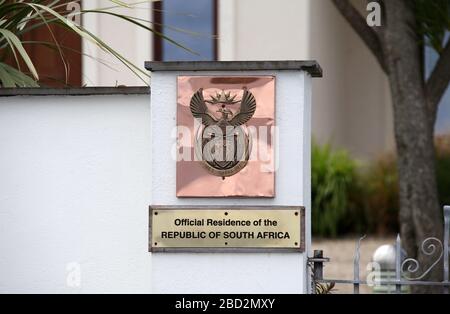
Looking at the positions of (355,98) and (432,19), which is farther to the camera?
(355,98)

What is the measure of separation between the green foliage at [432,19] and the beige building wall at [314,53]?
8.72 ft

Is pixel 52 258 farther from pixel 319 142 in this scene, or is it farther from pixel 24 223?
pixel 319 142

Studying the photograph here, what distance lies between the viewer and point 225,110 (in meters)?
6.12

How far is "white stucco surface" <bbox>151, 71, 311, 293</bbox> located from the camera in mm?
6094

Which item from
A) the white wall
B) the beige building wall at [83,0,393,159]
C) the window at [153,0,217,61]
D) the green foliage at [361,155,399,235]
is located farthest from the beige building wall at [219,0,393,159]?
the white wall

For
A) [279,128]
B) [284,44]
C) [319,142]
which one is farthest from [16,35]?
[319,142]

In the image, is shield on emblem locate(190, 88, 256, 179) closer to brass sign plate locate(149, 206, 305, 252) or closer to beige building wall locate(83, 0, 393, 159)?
brass sign plate locate(149, 206, 305, 252)

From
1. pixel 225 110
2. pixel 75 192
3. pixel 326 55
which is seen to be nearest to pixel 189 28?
pixel 326 55

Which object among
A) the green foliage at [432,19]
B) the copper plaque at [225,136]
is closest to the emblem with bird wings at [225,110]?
the copper plaque at [225,136]

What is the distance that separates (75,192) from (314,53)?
7.72 meters

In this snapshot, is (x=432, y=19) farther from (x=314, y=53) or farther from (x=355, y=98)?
(x=355, y=98)

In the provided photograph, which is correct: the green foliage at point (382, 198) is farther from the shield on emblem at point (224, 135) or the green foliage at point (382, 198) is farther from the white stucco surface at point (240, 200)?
the shield on emblem at point (224, 135)

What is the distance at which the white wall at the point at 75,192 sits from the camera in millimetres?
6520

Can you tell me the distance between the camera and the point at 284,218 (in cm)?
607
